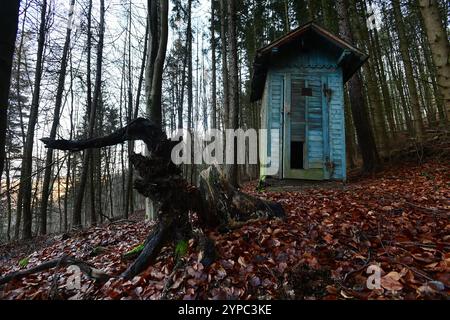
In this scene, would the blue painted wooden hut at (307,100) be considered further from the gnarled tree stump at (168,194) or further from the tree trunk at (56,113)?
the tree trunk at (56,113)

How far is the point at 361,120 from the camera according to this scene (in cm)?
895

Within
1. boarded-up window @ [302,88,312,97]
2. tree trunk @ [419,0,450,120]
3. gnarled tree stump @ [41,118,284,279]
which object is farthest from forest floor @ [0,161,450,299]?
boarded-up window @ [302,88,312,97]

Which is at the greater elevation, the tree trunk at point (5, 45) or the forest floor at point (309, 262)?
the tree trunk at point (5, 45)

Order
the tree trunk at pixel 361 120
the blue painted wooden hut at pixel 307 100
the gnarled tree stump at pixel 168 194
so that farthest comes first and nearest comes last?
the tree trunk at pixel 361 120, the blue painted wooden hut at pixel 307 100, the gnarled tree stump at pixel 168 194

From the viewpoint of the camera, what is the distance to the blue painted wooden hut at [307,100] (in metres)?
7.67

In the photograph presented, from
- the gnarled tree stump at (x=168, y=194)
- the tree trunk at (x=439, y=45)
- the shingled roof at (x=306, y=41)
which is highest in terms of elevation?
the shingled roof at (x=306, y=41)

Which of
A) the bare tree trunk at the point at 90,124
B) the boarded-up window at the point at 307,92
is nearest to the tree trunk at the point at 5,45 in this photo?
the boarded-up window at the point at 307,92

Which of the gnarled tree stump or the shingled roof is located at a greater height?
the shingled roof

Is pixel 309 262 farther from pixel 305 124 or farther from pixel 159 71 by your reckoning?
pixel 305 124

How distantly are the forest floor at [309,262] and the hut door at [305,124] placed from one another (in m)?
2.87

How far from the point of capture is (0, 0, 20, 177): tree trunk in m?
1.77

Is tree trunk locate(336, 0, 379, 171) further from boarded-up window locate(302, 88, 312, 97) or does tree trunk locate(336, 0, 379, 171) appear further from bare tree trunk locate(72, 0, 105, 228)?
bare tree trunk locate(72, 0, 105, 228)
